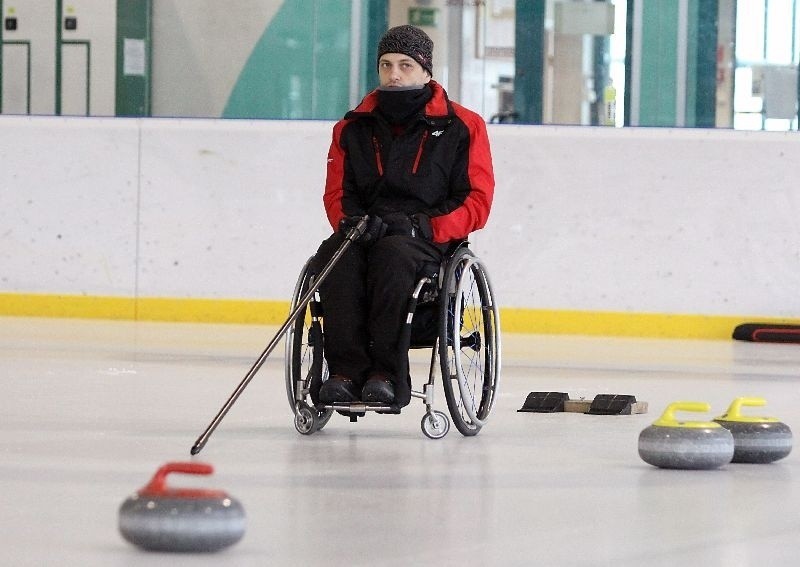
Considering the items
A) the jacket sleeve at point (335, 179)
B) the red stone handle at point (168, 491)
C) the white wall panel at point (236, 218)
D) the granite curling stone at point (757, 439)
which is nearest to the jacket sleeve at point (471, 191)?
the jacket sleeve at point (335, 179)

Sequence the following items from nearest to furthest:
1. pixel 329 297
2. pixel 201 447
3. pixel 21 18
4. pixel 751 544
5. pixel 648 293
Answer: pixel 751 544, pixel 201 447, pixel 329 297, pixel 648 293, pixel 21 18

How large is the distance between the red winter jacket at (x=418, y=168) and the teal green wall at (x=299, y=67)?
4.59 m

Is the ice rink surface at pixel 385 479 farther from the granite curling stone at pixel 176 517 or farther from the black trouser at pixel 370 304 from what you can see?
the black trouser at pixel 370 304

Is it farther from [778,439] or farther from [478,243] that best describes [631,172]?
[778,439]

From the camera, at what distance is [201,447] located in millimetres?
3211

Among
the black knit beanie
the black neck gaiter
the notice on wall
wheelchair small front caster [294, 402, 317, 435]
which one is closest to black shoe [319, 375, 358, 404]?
wheelchair small front caster [294, 402, 317, 435]

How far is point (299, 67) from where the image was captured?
856 centimetres

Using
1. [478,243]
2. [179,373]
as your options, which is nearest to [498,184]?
[478,243]

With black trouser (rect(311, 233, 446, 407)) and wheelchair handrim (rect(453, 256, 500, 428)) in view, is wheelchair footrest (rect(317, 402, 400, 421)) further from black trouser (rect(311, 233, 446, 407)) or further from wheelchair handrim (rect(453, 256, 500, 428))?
wheelchair handrim (rect(453, 256, 500, 428))

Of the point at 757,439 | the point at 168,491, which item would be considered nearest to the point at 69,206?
the point at 757,439

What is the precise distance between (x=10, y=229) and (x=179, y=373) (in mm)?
3232

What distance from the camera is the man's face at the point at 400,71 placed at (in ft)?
12.6

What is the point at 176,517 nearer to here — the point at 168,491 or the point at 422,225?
the point at 168,491

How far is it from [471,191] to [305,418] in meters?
0.64
